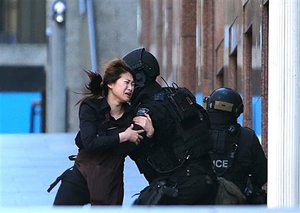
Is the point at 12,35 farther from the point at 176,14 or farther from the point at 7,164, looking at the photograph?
the point at 7,164

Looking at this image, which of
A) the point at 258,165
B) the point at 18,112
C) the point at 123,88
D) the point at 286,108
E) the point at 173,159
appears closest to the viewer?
the point at 173,159

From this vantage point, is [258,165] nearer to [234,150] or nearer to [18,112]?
[234,150]

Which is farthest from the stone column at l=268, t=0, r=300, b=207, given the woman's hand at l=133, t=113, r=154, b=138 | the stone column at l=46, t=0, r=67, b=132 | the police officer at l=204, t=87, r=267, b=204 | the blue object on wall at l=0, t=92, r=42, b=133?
the blue object on wall at l=0, t=92, r=42, b=133

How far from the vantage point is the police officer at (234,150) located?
8398mm

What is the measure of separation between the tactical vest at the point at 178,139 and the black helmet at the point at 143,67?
0.21m

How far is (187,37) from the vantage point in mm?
20109

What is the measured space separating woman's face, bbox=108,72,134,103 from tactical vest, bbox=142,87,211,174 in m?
0.21

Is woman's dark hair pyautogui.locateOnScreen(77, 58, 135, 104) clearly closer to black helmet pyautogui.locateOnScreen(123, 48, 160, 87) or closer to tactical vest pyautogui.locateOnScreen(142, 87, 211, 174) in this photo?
black helmet pyautogui.locateOnScreen(123, 48, 160, 87)

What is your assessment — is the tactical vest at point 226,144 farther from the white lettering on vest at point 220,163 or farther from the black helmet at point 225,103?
the black helmet at point 225,103

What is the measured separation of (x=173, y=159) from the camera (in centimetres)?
Result: 758

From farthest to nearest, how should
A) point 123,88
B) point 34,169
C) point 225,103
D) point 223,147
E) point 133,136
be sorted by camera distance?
point 34,169 → point 225,103 → point 223,147 → point 123,88 → point 133,136

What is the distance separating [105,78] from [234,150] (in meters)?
1.30

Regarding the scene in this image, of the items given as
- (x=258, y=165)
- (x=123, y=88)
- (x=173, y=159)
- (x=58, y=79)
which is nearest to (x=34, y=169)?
(x=258, y=165)

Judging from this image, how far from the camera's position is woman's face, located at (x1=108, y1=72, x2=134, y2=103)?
7672 mm
